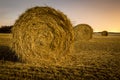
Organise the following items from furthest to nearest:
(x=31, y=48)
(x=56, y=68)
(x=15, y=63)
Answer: (x=31, y=48), (x=15, y=63), (x=56, y=68)

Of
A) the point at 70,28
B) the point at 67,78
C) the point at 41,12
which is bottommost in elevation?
the point at 67,78

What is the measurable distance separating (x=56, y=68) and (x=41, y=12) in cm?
246

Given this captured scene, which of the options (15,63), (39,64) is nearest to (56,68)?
(39,64)

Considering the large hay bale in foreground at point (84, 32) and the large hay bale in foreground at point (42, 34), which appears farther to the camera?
the large hay bale in foreground at point (84, 32)

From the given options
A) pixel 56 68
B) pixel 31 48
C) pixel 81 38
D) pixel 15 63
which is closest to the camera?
pixel 56 68

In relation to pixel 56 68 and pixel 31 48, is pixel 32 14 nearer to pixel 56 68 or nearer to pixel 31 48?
pixel 31 48

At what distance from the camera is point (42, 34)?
9.28 m

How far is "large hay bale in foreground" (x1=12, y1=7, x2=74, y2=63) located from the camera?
8.84m

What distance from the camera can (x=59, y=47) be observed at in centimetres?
904

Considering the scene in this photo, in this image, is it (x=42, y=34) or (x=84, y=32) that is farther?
(x=84, y=32)

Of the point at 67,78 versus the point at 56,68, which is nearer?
the point at 67,78

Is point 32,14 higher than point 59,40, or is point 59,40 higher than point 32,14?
point 32,14

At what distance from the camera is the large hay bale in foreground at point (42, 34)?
348 inches

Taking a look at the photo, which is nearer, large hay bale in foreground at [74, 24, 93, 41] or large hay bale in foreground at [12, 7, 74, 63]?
large hay bale in foreground at [12, 7, 74, 63]
